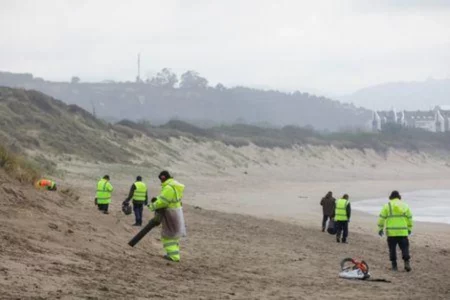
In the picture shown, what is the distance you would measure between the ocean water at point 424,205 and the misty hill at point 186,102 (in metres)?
110

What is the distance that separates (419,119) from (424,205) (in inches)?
4150

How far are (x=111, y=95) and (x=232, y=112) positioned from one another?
28.2 metres

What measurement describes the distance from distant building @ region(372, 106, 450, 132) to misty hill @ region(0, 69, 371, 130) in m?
16.5

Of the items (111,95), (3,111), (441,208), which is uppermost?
(111,95)


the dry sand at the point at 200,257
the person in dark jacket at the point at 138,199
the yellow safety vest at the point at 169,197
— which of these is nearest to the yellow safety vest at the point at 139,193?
the person in dark jacket at the point at 138,199

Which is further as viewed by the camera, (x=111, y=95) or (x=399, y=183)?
(x=111, y=95)

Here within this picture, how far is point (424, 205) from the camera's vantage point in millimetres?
37562

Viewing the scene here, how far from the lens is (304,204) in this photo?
3372 centimetres

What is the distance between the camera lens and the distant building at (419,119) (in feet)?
422

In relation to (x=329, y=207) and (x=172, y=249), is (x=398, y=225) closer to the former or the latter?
(x=172, y=249)

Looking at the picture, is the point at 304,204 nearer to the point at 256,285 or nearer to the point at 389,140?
the point at 256,285

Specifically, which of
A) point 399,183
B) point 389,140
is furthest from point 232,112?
point 399,183

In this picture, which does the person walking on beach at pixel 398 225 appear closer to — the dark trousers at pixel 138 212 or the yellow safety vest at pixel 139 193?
the dark trousers at pixel 138 212

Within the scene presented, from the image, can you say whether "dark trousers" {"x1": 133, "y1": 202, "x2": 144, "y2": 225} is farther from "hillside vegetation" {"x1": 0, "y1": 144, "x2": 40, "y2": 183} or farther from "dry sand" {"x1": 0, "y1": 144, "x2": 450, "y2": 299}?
"hillside vegetation" {"x1": 0, "y1": 144, "x2": 40, "y2": 183}
